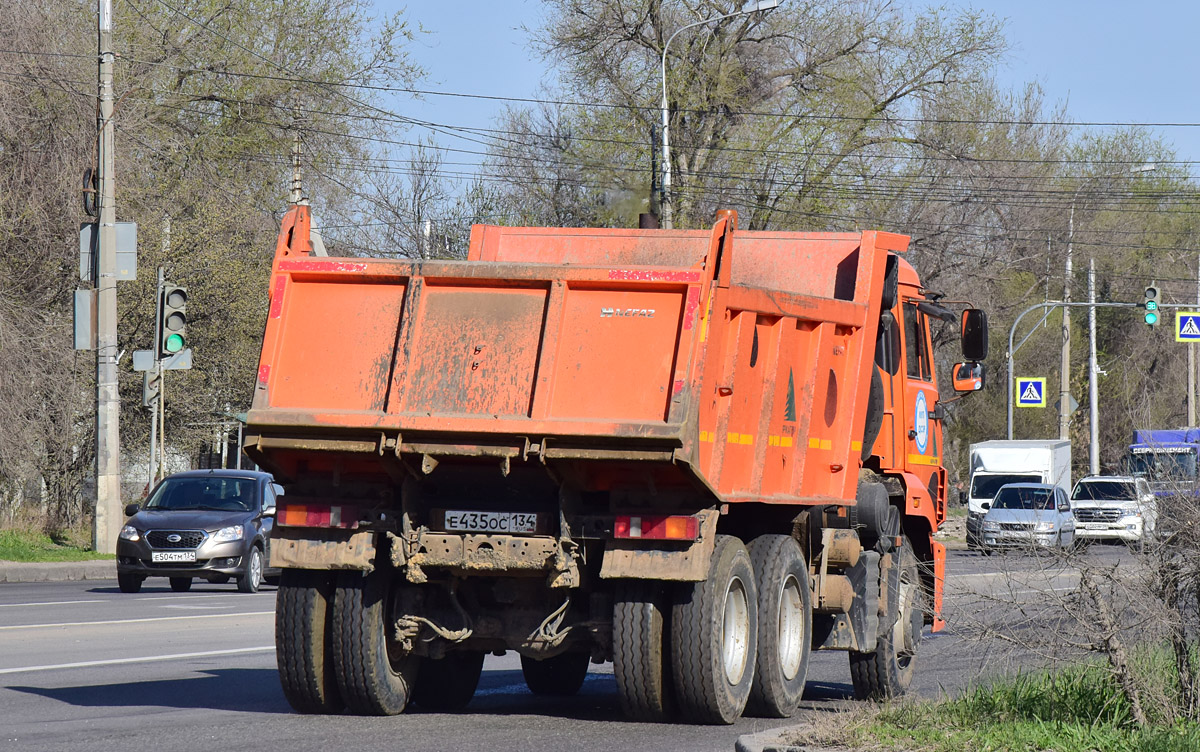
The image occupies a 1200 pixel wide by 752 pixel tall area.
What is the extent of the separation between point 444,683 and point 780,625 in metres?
2.11

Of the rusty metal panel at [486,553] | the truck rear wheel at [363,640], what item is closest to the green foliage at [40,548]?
the truck rear wheel at [363,640]

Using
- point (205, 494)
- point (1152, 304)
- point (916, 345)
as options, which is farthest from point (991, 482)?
point (916, 345)

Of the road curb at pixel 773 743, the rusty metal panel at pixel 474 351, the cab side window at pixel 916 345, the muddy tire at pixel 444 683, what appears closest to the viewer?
the road curb at pixel 773 743

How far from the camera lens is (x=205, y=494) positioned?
22.6 metres

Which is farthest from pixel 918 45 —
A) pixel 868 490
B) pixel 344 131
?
pixel 868 490

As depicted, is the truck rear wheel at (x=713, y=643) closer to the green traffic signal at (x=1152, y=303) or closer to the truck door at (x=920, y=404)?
the truck door at (x=920, y=404)

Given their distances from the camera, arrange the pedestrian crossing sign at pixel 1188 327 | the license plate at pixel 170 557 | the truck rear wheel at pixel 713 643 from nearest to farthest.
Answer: the truck rear wheel at pixel 713 643 < the license plate at pixel 170 557 < the pedestrian crossing sign at pixel 1188 327

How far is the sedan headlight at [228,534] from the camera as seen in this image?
21359 millimetres

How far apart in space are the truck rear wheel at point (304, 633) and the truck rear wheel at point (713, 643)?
77.8 inches

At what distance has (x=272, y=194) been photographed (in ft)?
137

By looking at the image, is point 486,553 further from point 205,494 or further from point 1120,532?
point 205,494

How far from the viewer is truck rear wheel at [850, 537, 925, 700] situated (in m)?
11.2

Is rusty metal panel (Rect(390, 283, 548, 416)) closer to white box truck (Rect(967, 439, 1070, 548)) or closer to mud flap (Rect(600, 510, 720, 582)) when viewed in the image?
mud flap (Rect(600, 510, 720, 582))

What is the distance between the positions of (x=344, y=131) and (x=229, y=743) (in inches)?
1399
